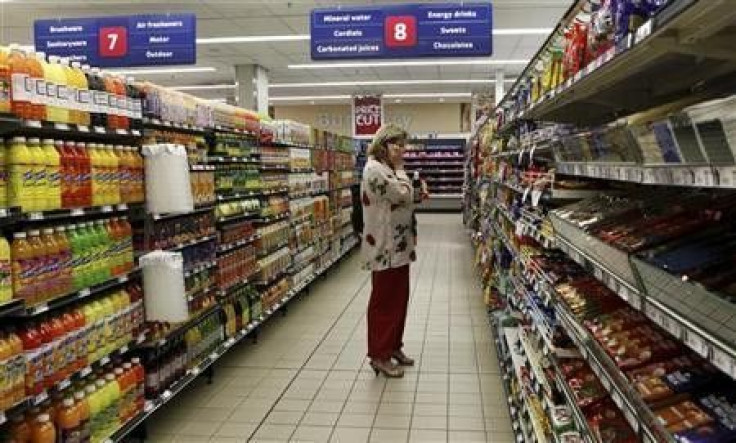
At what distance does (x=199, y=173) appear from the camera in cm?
493

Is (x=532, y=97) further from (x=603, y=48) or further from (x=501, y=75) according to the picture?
(x=501, y=75)

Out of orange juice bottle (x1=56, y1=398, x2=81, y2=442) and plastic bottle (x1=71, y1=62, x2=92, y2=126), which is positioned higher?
plastic bottle (x1=71, y1=62, x2=92, y2=126)

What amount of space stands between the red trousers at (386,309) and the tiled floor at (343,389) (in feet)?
0.80

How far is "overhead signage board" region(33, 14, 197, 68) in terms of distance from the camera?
29.9 ft

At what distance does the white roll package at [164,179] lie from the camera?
3926 millimetres

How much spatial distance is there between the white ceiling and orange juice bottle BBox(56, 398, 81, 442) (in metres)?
7.32

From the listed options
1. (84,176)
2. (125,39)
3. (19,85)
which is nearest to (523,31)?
(125,39)

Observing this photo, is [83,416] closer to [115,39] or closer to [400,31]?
[400,31]

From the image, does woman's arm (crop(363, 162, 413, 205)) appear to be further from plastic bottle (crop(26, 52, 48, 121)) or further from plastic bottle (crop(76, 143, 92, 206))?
plastic bottle (crop(26, 52, 48, 121))

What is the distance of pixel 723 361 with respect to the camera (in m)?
1.16

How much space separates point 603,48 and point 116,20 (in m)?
8.53

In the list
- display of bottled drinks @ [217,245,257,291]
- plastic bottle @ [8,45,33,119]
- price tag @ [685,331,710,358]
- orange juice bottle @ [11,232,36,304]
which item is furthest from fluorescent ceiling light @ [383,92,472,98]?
price tag @ [685,331,710,358]

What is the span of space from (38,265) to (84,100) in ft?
2.92

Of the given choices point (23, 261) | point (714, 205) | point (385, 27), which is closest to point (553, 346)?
point (714, 205)
